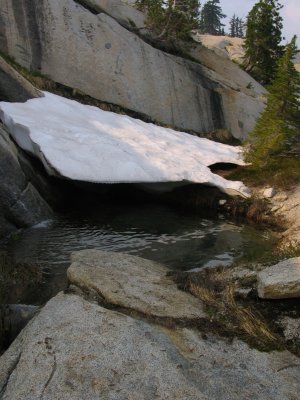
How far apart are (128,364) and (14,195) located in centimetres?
860

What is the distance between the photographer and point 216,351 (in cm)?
505

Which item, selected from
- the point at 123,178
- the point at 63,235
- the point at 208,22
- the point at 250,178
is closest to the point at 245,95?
the point at 250,178

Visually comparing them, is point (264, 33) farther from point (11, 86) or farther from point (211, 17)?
point (211, 17)

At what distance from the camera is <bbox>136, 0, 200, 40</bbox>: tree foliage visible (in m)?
26.5

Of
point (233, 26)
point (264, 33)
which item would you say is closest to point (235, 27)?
point (233, 26)

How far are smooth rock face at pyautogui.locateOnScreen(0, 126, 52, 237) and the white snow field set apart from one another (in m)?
0.94

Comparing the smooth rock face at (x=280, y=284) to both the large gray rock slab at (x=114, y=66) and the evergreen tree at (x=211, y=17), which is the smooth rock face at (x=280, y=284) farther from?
the evergreen tree at (x=211, y=17)

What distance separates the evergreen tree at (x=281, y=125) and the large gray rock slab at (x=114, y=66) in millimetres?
9341

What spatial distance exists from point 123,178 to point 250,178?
644 centimetres

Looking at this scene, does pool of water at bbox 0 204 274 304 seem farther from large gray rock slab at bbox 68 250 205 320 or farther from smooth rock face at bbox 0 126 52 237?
large gray rock slab at bbox 68 250 205 320

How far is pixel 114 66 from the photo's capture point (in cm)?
2495

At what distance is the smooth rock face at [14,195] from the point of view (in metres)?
11.8

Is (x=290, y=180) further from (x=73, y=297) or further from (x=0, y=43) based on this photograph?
(x=0, y=43)

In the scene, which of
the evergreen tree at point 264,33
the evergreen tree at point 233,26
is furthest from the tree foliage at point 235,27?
the evergreen tree at point 264,33
